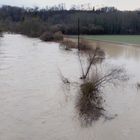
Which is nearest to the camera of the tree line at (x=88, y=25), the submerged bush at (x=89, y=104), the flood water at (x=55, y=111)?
the flood water at (x=55, y=111)

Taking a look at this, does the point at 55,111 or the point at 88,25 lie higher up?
the point at 88,25

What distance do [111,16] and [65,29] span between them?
14899mm

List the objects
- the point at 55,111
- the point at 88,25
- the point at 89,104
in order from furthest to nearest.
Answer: the point at 88,25
the point at 89,104
the point at 55,111

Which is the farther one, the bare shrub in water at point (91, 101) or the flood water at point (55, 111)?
the bare shrub in water at point (91, 101)

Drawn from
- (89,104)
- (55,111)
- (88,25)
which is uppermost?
(88,25)

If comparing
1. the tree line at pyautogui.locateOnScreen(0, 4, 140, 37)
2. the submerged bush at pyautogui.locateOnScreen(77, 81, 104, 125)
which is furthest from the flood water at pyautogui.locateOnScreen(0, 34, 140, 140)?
the tree line at pyautogui.locateOnScreen(0, 4, 140, 37)

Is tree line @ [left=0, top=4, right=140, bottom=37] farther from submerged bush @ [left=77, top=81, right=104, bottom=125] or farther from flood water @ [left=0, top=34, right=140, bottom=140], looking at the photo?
submerged bush @ [left=77, top=81, right=104, bottom=125]

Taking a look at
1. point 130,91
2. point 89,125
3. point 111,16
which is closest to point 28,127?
point 89,125

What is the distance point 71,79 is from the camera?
19781mm

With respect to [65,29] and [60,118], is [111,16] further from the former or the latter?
[60,118]

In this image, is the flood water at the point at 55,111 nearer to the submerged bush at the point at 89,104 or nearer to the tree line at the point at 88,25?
the submerged bush at the point at 89,104

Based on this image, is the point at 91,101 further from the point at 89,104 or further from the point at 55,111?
the point at 55,111

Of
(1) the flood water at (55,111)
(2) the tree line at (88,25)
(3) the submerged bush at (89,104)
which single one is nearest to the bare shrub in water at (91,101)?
(3) the submerged bush at (89,104)

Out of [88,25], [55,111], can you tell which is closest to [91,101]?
[55,111]
